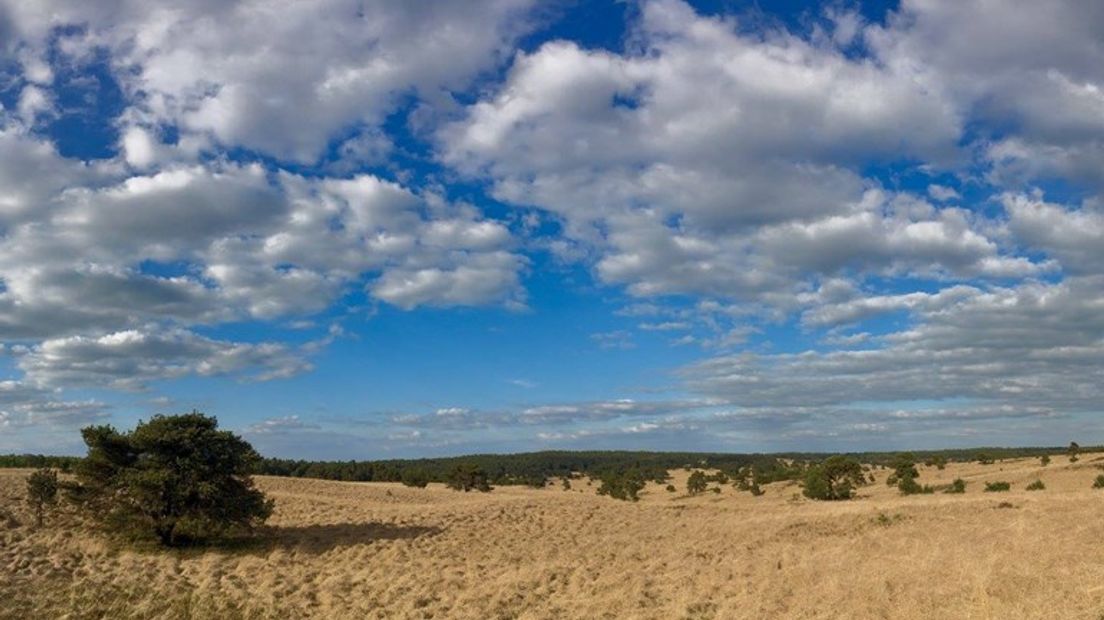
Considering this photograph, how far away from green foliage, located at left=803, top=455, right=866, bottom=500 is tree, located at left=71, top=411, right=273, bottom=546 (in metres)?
32.3

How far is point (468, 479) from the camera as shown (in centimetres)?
5762

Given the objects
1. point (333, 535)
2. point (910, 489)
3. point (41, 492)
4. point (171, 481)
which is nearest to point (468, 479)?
point (910, 489)

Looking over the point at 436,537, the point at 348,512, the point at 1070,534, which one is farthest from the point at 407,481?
the point at 1070,534

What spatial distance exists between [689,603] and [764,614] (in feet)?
5.50

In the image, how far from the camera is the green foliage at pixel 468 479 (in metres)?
56.3

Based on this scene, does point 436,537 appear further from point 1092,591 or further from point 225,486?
point 1092,591

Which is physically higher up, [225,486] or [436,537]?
[225,486]

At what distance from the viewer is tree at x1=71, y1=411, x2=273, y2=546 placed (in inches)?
912

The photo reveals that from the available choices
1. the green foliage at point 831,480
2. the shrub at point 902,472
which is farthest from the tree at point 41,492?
the shrub at point 902,472

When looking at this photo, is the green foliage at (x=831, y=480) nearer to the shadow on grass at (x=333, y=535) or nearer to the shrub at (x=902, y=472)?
the shrub at (x=902, y=472)

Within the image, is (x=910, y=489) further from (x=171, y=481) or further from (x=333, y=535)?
(x=171, y=481)

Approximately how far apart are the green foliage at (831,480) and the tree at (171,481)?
106 feet

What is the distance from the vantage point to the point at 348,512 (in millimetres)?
32031

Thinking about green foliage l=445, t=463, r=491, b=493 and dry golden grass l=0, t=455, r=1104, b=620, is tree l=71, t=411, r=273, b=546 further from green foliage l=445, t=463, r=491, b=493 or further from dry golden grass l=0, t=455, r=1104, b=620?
green foliage l=445, t=463, r=491, b=493
